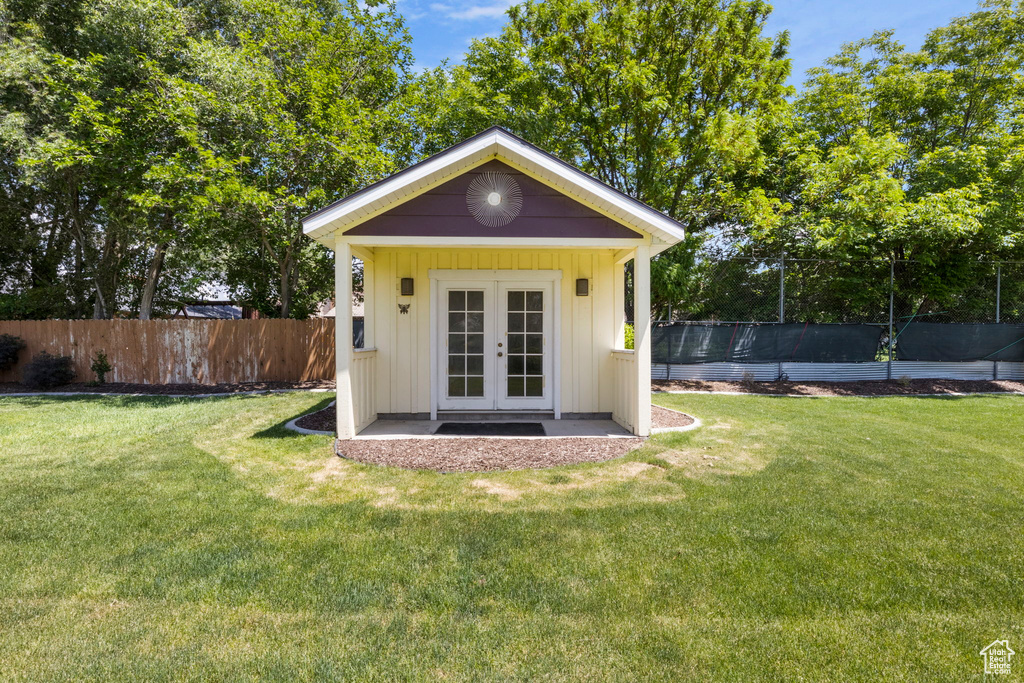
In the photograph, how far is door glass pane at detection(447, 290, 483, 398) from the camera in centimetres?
737

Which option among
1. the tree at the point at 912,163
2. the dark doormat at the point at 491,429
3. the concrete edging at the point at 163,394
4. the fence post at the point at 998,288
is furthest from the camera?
the fence post at the point at 998,288

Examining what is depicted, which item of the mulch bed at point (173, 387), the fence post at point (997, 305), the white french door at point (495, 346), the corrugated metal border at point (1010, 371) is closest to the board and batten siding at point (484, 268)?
the white french door at point (495, 346)

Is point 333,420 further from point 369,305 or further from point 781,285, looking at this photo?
point 781,285

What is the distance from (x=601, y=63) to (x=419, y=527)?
10.5m

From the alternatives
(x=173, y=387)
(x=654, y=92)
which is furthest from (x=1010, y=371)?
(x=173, y=387)

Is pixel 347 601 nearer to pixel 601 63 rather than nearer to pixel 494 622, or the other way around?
pixel 494 622

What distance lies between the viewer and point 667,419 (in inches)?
284

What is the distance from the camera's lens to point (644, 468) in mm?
4875

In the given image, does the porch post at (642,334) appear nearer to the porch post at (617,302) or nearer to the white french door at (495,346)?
the porch post at (617,302)

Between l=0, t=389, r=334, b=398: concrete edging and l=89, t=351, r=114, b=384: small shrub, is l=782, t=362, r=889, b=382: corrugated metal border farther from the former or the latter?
l=89, t=351, r=114, b=384: small shrub

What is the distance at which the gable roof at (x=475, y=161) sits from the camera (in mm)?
5730

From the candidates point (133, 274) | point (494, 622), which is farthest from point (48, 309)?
point (494, 622)

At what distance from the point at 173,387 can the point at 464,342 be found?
7923 mm

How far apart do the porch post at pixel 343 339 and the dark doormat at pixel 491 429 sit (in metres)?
1.13
